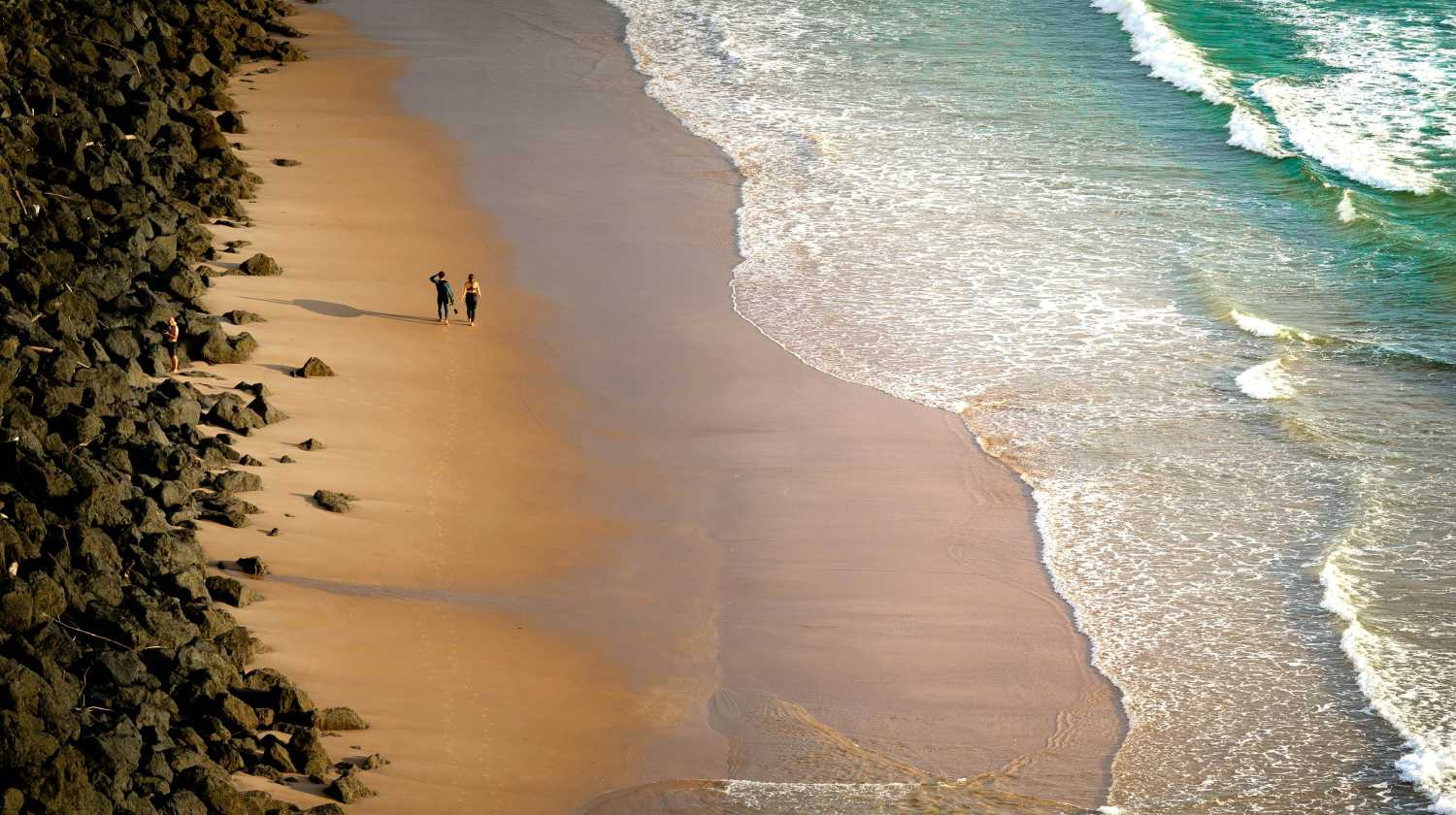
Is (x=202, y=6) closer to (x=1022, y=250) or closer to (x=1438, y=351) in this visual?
(x=1022, y=250)

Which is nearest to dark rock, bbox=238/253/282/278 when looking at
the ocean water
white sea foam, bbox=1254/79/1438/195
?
the ocean water

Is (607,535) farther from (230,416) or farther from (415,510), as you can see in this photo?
(230,416)

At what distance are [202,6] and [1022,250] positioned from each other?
18.1 meters

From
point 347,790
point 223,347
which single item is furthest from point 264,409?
point 347,790

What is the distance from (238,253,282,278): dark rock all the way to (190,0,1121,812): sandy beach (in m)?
0.32

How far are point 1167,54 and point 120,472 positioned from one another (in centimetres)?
2688

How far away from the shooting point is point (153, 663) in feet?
40.8

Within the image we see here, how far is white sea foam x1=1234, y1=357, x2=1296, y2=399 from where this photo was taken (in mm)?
19844

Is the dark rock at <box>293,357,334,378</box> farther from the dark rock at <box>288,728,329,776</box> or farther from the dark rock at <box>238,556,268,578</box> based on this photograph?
the dark rock at <box>288,728,329,776</box>

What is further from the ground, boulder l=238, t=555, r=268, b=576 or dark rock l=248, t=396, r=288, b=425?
dark rock l=248, t=396, r=288, b=425

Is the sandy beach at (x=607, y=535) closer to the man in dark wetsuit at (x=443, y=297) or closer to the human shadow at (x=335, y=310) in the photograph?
the human shadow at (x=335, y=310)

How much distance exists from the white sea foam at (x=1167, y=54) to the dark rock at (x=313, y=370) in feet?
68.5

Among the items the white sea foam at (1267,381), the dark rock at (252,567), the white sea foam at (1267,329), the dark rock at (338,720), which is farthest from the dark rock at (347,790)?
the white sea foam at (1267,329)

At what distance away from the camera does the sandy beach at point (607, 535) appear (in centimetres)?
1313
